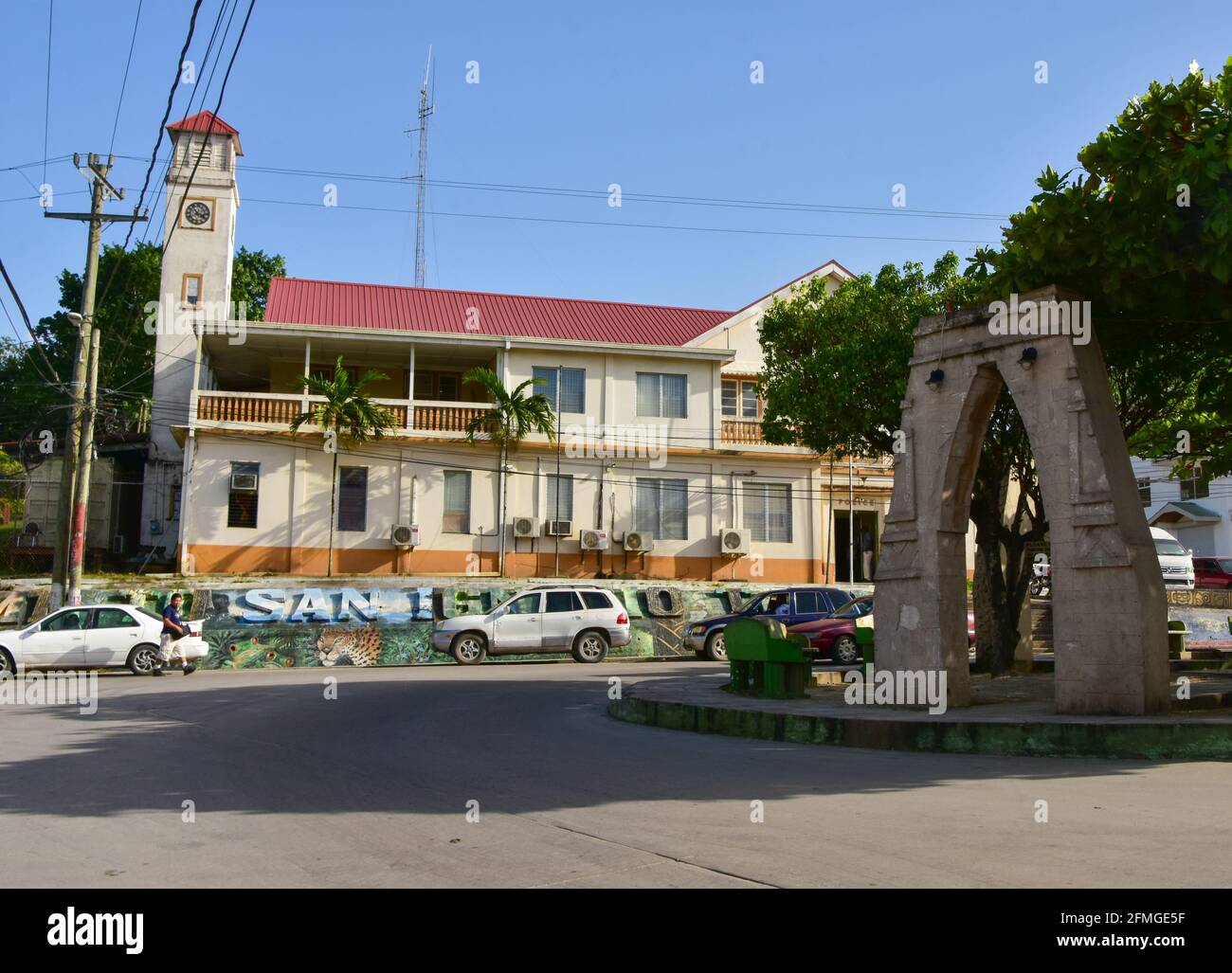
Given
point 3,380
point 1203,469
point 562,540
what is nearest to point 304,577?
point 562,540

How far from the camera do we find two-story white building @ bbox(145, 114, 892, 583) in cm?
3212

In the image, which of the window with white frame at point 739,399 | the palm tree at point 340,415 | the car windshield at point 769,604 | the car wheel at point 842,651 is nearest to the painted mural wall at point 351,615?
the car windshield at point 769,604

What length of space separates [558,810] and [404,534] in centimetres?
2496

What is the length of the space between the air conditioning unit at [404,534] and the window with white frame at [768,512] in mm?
10424

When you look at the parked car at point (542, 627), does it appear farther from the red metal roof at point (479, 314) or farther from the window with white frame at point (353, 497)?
the red metal roof at point (479, 314)

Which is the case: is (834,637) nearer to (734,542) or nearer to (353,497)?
(734,542)

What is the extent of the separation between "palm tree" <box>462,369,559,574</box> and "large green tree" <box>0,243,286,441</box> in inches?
671

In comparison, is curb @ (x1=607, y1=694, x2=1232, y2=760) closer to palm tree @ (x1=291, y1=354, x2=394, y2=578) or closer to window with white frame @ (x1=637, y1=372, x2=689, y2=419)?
palm tree @ (x1=291, y1=354, x2=394, y2=578)

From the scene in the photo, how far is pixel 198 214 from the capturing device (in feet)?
123

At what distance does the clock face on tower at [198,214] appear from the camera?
37.4 meters

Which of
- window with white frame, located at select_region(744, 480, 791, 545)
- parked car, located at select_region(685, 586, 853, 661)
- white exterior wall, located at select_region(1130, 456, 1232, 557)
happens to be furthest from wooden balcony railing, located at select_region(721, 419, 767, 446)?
white exterior wall, located at select_region(1130, 456, 1232, 557)

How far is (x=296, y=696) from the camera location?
16938mm
